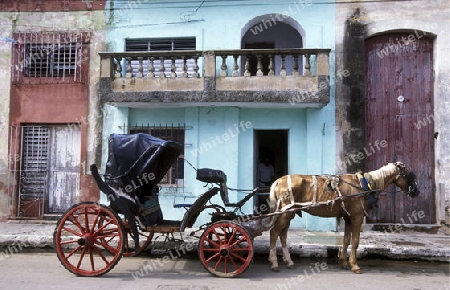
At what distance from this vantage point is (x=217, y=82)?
9445 mm

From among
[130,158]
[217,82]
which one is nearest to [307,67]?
[217,82]

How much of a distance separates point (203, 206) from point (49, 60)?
280 inches

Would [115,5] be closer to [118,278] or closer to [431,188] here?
[118,278]

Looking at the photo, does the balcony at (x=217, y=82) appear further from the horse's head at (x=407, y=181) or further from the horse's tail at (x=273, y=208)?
the horse's tail at (x=273, y=208)

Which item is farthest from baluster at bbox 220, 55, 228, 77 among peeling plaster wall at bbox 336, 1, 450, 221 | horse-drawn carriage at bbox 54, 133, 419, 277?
horse-drawn carriage at bbox 54, 133, 419, 277

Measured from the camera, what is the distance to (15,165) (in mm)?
10398

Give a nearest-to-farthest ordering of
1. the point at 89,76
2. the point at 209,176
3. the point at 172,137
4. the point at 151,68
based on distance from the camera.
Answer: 1. the point at 209,176
2. the point at 151,68
3. the point at 172,137
4. the point at 89,76

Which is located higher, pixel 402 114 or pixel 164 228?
pixel 402 114

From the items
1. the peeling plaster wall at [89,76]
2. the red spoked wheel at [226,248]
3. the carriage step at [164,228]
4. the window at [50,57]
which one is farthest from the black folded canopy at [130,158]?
the window at [50,57]

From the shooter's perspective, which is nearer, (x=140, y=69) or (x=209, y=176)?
(x=209, y=176)

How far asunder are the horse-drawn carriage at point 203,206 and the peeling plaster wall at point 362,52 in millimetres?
3611

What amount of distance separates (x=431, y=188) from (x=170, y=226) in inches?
273

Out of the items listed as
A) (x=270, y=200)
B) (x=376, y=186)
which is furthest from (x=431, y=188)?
(x=270, y=200)

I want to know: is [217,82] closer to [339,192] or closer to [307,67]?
[307,67]
